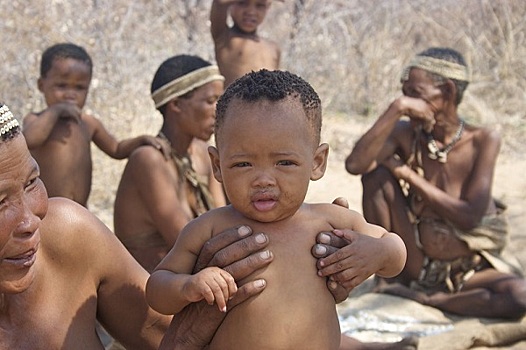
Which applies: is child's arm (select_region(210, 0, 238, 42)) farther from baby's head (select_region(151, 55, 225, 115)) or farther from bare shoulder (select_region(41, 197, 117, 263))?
bare shoulder (select_region(41, 197, 117, 263))

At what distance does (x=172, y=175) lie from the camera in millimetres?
4230

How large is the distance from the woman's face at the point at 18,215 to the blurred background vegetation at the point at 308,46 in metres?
5.41

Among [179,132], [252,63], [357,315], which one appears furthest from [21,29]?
[357,315]

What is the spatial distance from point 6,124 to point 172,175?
7.23 ft

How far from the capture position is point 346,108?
11.5 metres

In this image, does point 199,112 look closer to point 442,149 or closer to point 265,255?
point 442,149

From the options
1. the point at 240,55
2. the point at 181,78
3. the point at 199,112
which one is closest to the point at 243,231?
Answer: the point at 199,112

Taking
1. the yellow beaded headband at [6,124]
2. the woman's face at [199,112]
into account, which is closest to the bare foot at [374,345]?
the yellow beaded headband at [6,124]

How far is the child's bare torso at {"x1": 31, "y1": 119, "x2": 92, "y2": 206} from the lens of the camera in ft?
16.4

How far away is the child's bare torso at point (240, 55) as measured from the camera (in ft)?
21.8

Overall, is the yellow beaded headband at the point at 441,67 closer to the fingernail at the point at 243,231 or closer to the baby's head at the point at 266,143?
the baby's head at the point at 266,143

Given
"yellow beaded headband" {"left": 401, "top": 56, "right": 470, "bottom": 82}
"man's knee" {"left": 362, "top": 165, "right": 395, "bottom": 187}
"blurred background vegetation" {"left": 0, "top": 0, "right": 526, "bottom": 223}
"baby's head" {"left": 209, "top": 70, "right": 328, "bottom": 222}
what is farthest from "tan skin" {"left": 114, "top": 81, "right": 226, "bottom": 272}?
"blurred background vegetation" {"left": 0, "top": 0, "right": 526, "bottom": 223}

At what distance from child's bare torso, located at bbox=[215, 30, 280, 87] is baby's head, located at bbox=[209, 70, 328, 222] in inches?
169

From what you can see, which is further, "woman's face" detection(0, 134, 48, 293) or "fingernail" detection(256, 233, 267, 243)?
"fingernail" detection(256, 233, 267, 243)
